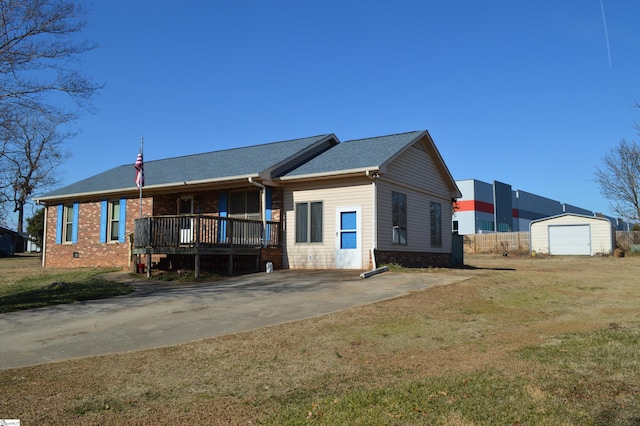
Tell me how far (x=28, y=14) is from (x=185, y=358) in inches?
498

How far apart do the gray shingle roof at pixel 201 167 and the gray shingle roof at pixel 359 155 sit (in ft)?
3.11

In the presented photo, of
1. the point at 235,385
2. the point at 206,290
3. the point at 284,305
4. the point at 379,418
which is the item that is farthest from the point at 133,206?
the point at 379,418

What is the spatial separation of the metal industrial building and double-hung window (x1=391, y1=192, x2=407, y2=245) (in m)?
29.9

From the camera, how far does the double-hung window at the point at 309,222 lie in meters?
18.4

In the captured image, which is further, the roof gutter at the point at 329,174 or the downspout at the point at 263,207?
the downspout at the point at 263,207

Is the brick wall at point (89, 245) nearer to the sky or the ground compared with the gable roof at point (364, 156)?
nearer to the ground

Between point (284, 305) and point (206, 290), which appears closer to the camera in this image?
point (284, 305)

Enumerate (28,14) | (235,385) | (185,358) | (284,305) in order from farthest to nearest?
1. (28,14)
2. (284,305)
3. (185,358)
4. (235,385)

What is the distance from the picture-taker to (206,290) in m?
13.5

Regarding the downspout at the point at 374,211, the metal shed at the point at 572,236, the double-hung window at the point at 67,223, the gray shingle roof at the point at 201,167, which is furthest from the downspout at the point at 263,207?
the metal shed at the point at 572,236

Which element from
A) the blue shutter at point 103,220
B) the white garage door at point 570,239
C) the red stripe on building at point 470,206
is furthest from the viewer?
the red stripe on building at point 470,206

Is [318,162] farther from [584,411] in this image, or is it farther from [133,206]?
[584,411]

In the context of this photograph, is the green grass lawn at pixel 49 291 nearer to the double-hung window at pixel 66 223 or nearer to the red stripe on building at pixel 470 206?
the double-hung window at pixel 66 223

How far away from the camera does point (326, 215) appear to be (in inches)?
717
